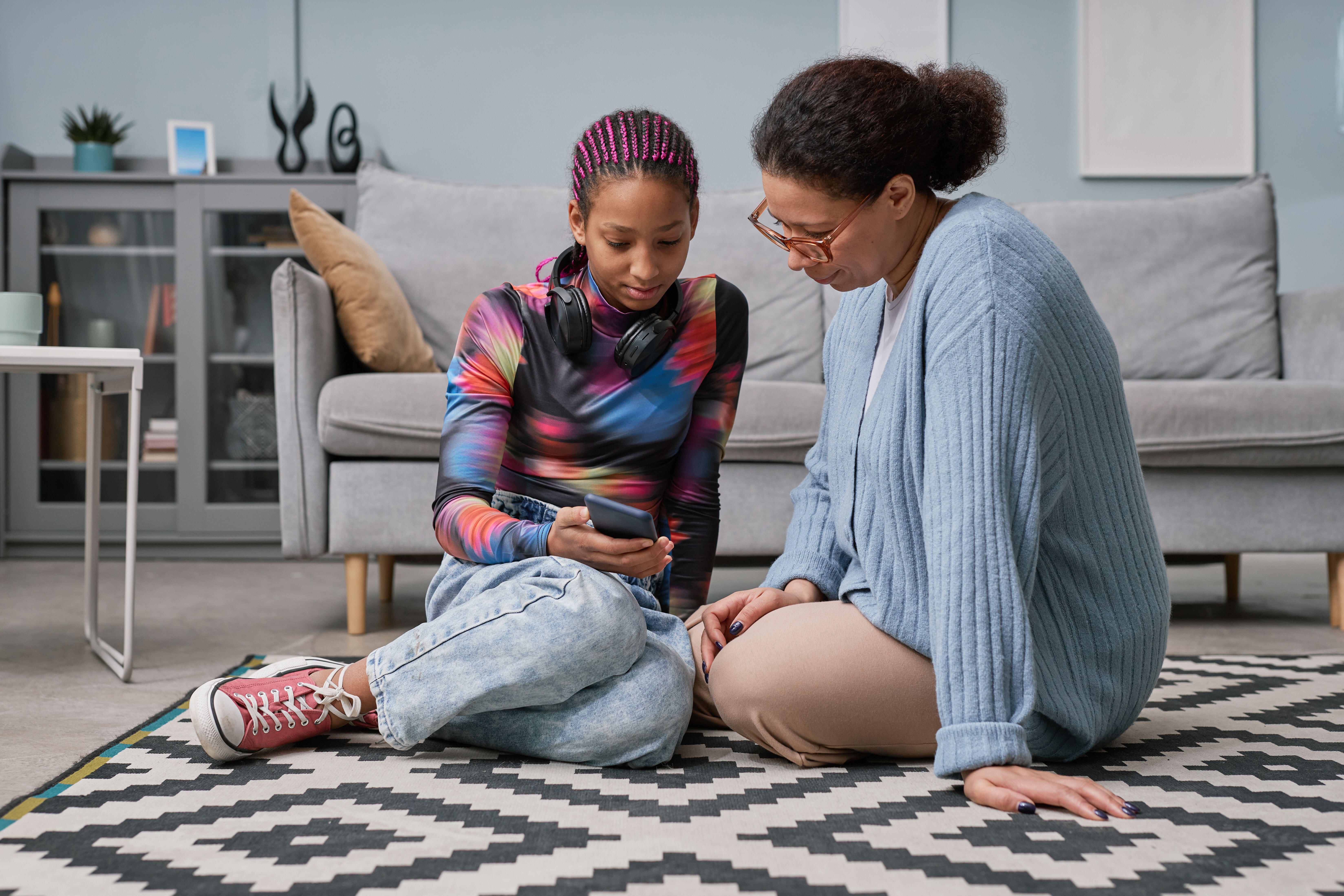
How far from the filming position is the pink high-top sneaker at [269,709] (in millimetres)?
1059

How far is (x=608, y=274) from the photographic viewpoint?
3.73 ft

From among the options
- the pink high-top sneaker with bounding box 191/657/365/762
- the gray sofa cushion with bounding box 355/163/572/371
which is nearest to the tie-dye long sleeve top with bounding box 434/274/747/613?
the pink high-top sneaker with bounding box 191/657/365/762

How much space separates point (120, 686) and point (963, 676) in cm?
122

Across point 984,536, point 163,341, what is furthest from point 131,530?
point 163,341

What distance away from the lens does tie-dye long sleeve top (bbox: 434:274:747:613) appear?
45.7 inches

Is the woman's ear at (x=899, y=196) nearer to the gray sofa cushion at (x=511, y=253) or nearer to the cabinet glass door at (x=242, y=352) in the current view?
the gray sofa cushion at (x=511, y=253)

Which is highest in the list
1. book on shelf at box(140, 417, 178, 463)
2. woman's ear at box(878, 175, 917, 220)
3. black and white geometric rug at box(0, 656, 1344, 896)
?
woman's ear at box(878, 175, 917, 220)

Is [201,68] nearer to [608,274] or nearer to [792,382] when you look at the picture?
[792,382]

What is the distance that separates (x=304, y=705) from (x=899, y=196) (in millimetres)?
819

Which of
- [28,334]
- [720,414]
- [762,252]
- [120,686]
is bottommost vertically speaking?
[120,686]

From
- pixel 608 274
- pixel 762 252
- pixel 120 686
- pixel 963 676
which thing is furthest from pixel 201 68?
pixel 963 676

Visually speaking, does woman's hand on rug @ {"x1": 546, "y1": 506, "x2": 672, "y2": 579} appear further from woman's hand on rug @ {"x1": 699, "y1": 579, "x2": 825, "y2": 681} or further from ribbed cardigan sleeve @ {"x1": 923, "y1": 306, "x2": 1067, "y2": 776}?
ribbed cardigan sleeve @ {"x1": 923, "y1": 306, "x2": 1067, "y2": 776}

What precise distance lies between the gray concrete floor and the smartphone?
601 millimetres

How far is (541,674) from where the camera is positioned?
1.04 m
